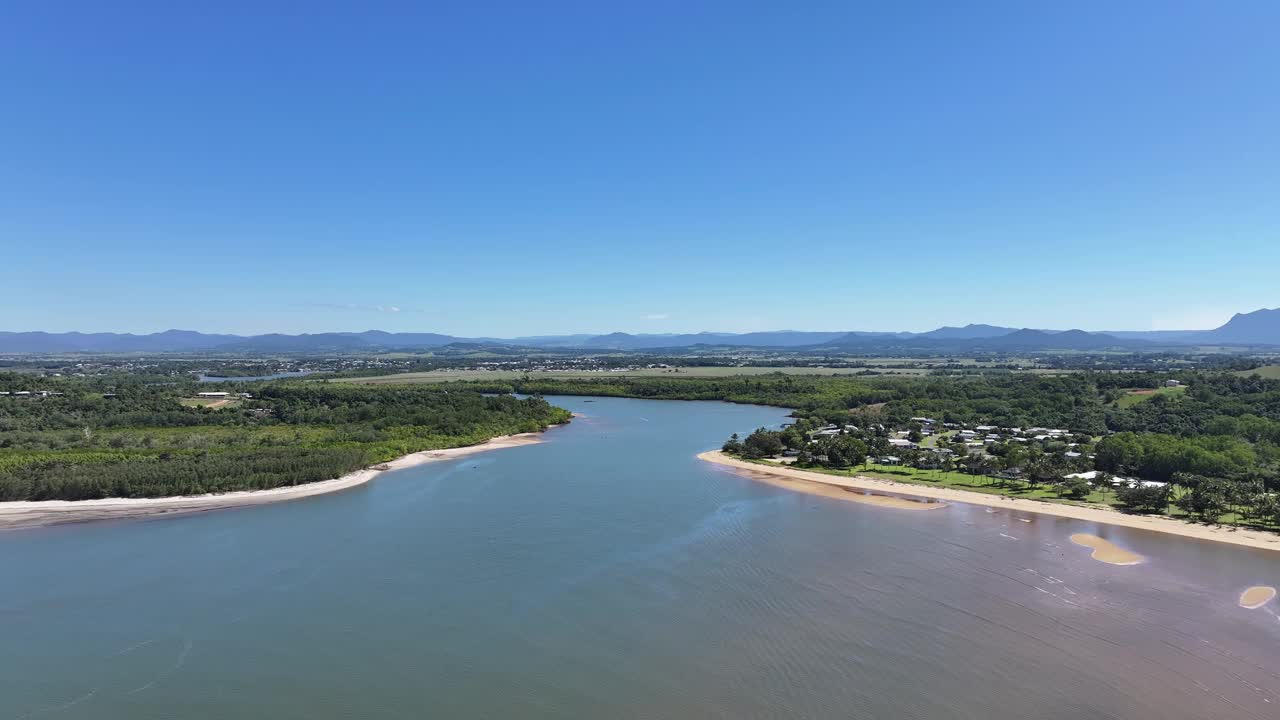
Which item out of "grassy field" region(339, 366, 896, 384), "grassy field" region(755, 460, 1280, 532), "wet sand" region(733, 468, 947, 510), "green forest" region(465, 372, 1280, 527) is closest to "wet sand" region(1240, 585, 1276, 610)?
"grassy field" region(755, 460, 1280, 532)

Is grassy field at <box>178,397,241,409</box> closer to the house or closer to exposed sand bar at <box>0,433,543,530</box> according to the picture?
exposed sand bar at <box>0,433,543,530</box>

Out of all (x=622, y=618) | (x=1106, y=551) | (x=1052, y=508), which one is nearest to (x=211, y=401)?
(x=622, y=618)

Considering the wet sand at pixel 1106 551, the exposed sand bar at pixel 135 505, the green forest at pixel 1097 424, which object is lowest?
the wet sand at pixel 1106 551

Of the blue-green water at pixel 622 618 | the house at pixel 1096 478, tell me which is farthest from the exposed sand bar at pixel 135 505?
the house at pixel 1096 478

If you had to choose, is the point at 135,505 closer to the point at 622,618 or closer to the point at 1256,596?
the point at 622,618

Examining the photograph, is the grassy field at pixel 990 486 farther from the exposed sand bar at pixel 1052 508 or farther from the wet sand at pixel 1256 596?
the wet sand at pixel 1256 596

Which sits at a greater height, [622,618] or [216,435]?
[216,435]

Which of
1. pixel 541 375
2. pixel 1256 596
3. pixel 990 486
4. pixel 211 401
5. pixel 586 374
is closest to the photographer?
pixel 1256 596

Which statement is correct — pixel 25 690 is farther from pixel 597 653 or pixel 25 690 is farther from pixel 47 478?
pixel 47 478
